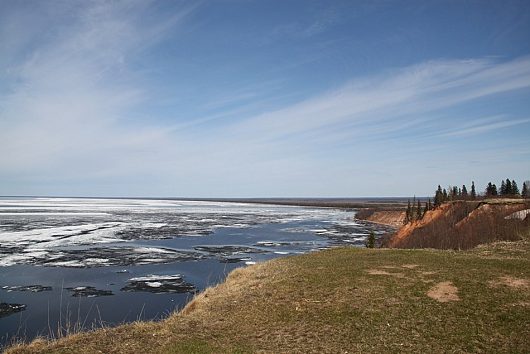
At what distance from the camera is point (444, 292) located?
48.6 ft

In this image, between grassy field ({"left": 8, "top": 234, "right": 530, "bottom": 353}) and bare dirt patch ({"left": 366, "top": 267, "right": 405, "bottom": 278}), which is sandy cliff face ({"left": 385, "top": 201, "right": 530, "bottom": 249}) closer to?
grassy field ({"left": 8, "top": 234, "right": 530, "bottom": 353})

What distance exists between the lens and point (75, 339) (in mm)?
11977

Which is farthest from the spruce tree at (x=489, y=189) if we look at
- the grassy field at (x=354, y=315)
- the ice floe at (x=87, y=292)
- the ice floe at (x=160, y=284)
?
the ice floe at (x=87, y=292)

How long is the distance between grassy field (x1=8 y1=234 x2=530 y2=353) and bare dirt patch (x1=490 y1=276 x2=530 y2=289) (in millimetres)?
32

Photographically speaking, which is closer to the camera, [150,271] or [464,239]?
[150,271]

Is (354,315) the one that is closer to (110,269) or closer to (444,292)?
(444,292)

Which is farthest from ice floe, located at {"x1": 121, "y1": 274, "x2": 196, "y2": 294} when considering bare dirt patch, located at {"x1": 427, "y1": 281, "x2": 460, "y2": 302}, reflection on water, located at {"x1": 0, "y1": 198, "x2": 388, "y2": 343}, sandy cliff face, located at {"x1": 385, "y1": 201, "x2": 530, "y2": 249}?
sandy cliff face, located at {"x1": 385, "y1": 201, "x2": 530, "y2": 249}

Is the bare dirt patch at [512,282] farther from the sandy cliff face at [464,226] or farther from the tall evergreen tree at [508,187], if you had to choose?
the tall evergreen tree at [508,187]

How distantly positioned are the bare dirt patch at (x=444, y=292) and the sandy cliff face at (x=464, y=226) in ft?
56.2

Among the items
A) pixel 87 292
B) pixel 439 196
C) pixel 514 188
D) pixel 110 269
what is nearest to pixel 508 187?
pixel 514 188

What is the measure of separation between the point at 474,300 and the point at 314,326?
5.21 metres

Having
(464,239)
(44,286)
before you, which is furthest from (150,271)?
(464,239)

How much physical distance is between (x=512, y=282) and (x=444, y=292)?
8.67 ft

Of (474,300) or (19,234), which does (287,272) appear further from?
(19,234)
